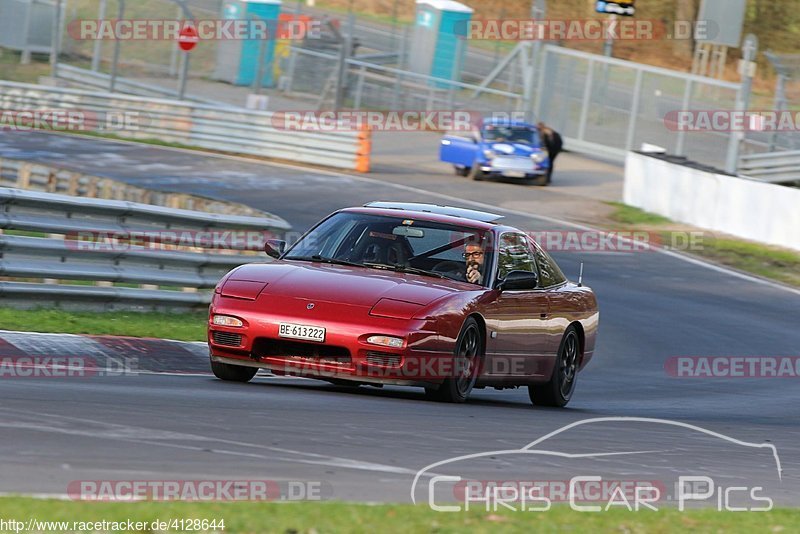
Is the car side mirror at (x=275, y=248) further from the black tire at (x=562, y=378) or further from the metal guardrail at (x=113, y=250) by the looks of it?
the metal guardrail at (x=113, y=250)

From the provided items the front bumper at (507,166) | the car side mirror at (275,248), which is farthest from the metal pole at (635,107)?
the car side mirror at (275,248)

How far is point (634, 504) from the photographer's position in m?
6.29

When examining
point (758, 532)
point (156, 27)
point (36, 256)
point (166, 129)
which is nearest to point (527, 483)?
point (758, 532)

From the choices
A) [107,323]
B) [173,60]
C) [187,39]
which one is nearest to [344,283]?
[107,323]

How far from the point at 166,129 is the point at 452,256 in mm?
23826

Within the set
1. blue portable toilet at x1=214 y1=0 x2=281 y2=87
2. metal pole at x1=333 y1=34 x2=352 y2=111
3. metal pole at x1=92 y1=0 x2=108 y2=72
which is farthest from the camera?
blue portable toilet at x1=214 y1=0 x2=281 y2=87

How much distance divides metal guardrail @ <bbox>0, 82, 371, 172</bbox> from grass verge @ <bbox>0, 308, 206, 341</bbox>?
19.4 m

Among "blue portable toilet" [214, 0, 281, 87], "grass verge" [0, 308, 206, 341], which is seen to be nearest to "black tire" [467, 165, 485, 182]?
"blue portable toilet" [214, 0, 281, 87]

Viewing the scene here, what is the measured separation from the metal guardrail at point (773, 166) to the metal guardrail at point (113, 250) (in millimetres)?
24139

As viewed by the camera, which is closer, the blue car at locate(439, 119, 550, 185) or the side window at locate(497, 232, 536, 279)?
the side window at locate(497, 232, 536, 279)

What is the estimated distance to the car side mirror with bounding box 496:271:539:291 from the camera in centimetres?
1027

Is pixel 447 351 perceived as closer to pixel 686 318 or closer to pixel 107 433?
pixel 107 433

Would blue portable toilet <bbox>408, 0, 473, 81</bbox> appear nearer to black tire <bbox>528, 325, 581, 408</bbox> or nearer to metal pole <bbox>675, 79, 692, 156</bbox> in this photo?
metal pole <bbox>675, 79, 692, 156</bbox>

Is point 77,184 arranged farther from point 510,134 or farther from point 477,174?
point 510,134
